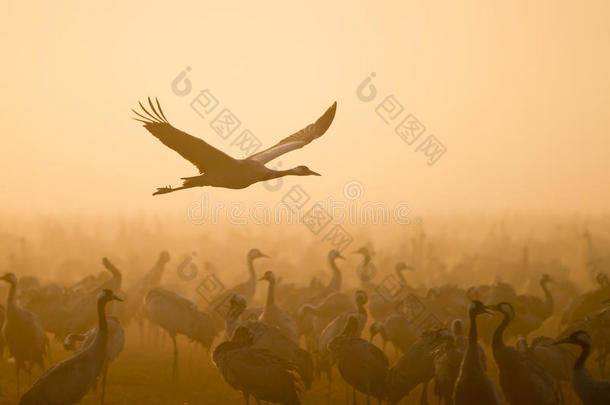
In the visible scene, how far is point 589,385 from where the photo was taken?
27.9 feet

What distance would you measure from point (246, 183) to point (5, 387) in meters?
5.46

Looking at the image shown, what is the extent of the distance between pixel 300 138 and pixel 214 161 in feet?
10.7

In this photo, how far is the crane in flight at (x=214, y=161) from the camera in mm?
9617

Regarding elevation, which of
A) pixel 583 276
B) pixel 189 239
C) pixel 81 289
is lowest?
pixel 583 276

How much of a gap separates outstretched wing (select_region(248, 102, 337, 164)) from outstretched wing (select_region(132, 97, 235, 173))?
1.27m

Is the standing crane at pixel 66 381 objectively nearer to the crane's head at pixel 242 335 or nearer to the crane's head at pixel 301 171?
the crane's head at pixel 242 335

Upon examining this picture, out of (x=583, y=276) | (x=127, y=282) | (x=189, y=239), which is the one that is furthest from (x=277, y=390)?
(x=189, y=239)

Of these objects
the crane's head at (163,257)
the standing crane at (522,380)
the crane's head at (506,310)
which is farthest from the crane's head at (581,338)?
the crane's head at (163,257)

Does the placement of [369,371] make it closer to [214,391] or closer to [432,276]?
[214,391]

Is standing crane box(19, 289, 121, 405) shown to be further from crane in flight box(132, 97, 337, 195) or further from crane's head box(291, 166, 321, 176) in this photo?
crane's head box(291, 166, 321, 176)

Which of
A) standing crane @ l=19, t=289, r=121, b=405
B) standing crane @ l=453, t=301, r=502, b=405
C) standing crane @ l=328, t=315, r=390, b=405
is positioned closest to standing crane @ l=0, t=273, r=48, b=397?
standing crane @ l=19, t=289, r=121, b=405

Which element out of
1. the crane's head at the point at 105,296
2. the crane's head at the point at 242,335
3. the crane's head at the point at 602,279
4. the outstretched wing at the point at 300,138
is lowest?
the crane's head at the point at 602,279

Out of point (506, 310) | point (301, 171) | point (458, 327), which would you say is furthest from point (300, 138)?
point (506, 310)

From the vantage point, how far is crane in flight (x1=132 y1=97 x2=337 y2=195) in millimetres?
9617
